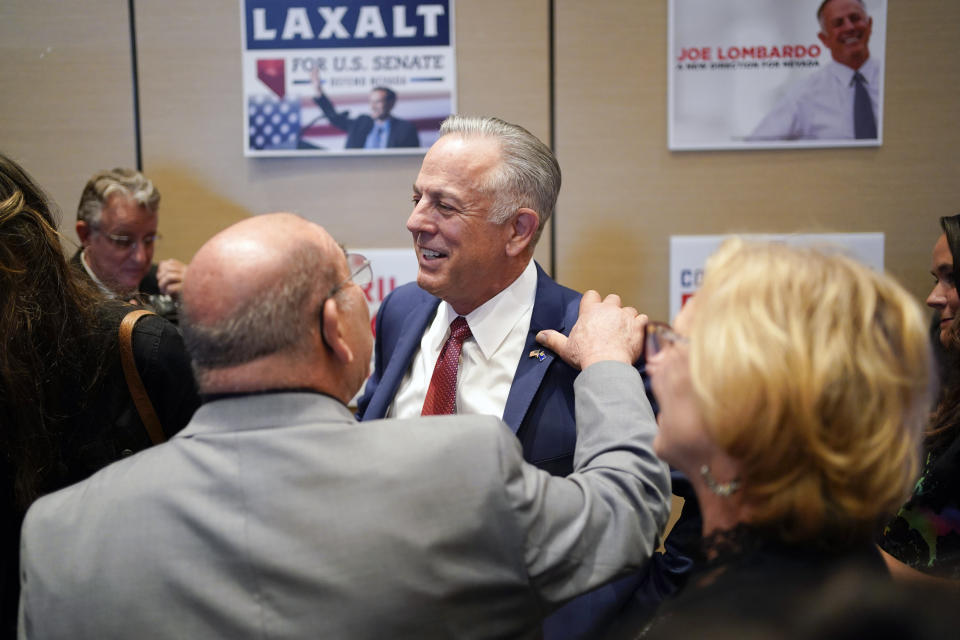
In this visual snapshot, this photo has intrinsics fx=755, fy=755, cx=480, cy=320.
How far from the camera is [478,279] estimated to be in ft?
6.24

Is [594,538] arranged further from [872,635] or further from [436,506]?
[872,635]

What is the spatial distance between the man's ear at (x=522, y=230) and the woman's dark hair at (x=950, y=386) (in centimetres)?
112

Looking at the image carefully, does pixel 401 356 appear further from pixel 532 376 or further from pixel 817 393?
pixel 817 393

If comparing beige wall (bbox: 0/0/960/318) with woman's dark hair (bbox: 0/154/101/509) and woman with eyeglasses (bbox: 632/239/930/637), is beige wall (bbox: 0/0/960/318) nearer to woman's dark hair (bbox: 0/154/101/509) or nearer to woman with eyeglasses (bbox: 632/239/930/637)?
woman's dark hair (bbox: 0/154/101/509)

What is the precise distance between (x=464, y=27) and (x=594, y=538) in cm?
213

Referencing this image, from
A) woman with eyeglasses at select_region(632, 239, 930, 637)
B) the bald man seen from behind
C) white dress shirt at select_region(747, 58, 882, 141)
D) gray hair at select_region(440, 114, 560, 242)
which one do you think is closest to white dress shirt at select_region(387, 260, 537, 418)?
gray hair at select_region(440, 114, 560, 242)

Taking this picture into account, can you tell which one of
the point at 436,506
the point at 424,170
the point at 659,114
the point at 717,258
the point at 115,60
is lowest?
the point at 436,506

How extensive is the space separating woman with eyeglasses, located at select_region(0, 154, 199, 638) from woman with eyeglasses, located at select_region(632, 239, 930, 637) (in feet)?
3.56

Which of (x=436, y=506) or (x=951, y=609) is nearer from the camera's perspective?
(x=951, y=609)

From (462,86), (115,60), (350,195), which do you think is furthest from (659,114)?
(115,60)

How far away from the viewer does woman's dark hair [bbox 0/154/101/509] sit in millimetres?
1384

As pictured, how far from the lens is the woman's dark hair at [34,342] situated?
1.38 m

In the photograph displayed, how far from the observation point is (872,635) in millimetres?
827

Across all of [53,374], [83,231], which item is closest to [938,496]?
[53,374]
